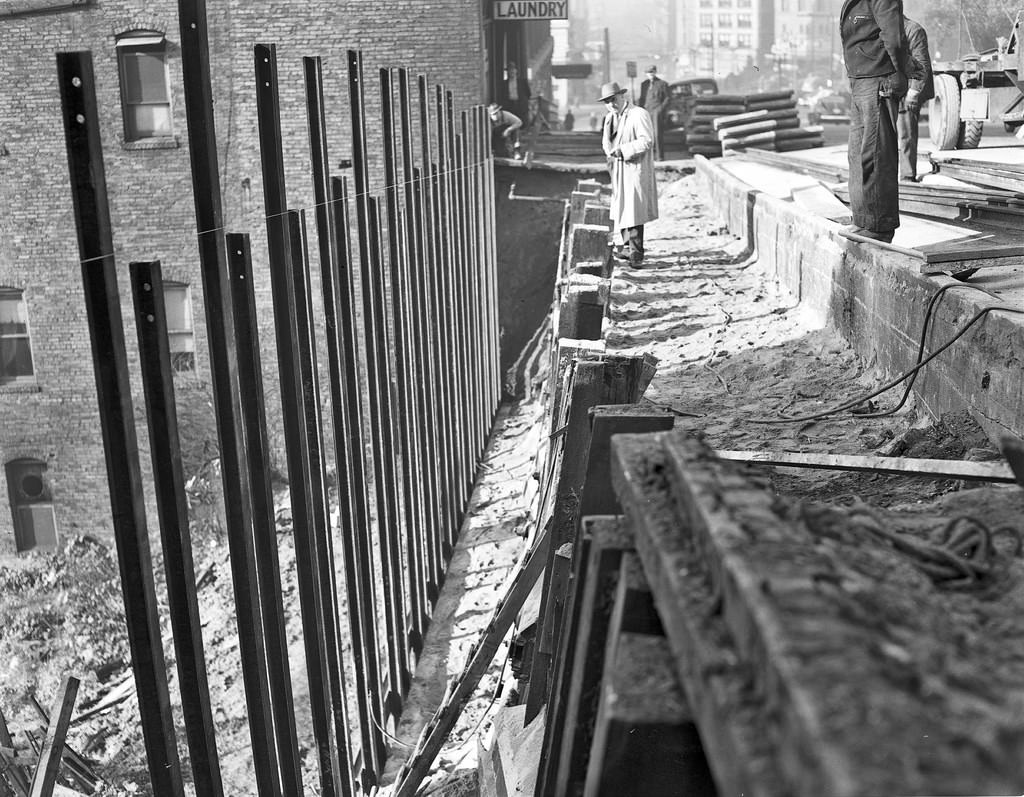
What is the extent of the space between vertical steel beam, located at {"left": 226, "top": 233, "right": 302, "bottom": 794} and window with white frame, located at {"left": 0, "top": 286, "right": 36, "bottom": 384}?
14507mm

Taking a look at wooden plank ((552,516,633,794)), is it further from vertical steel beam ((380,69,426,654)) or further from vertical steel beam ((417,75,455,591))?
vertical steel beam ((417,75,455,591))

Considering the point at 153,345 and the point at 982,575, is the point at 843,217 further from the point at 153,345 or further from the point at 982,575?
the point at 982,575

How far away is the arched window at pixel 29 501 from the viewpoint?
18.3 meters

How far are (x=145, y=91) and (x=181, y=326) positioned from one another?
3943 millimetres

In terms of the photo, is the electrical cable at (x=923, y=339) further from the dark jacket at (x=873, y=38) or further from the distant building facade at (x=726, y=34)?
the distant building facade at (x=726, y=34)

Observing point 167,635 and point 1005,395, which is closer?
point 1005,395

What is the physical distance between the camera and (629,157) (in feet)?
36.2

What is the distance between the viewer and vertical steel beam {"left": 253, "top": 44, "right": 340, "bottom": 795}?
14.1 feet

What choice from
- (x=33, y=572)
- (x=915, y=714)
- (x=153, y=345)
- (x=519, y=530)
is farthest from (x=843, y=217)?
(x=33, y=572)

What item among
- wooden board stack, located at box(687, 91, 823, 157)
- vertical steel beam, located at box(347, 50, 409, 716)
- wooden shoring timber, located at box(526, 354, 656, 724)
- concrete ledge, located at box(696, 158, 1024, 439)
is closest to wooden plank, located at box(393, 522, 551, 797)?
wooden shoring timber, located at box(526, 354, 656, 724)

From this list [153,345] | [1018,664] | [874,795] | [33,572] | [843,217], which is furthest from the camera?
[33,572]

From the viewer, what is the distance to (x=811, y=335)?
24.1ft

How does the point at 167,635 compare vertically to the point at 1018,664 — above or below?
below

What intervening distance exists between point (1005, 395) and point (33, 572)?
16.8 m
